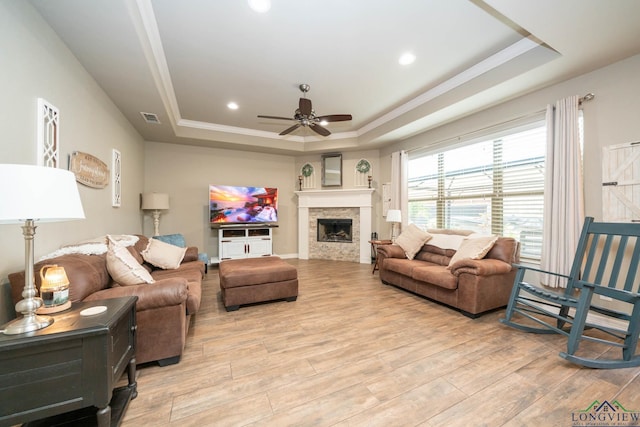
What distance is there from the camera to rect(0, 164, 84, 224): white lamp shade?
938mm

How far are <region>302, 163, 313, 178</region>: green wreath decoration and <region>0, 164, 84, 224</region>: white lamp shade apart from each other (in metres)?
5.24

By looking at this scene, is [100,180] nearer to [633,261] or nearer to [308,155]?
[308,155]

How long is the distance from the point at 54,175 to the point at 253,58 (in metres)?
2.51

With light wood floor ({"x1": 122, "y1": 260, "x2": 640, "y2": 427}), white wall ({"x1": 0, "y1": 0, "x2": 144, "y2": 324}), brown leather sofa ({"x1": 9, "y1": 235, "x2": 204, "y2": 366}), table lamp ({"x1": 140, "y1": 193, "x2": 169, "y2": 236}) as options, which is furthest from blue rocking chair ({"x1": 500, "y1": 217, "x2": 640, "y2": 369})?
table lamp ({"x1": 140, "y1": 193, "x2": 169, "y2": 236})

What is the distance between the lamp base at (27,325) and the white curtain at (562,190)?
4278 mm

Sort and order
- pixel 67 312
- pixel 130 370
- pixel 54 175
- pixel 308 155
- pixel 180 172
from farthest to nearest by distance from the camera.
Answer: pixel 308 155, pixel 180 172, pixel 130 370, pixel 67 312, pixel 54 175

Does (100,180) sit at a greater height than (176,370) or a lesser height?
greater

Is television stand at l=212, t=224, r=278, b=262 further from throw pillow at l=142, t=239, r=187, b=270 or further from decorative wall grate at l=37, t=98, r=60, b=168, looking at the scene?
decorative wall grate at l=37, t=98, r=60, b=168

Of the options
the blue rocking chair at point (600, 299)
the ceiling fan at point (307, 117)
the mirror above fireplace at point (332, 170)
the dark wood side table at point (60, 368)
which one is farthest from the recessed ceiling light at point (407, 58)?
the dark wood side table at point (60, 368)

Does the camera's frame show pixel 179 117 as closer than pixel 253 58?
No

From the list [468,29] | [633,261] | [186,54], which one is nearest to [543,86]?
[468,29]

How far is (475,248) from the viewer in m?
3.07

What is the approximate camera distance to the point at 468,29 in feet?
7.97

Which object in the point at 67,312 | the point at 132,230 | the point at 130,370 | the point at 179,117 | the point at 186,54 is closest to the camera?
the point at 67,312
